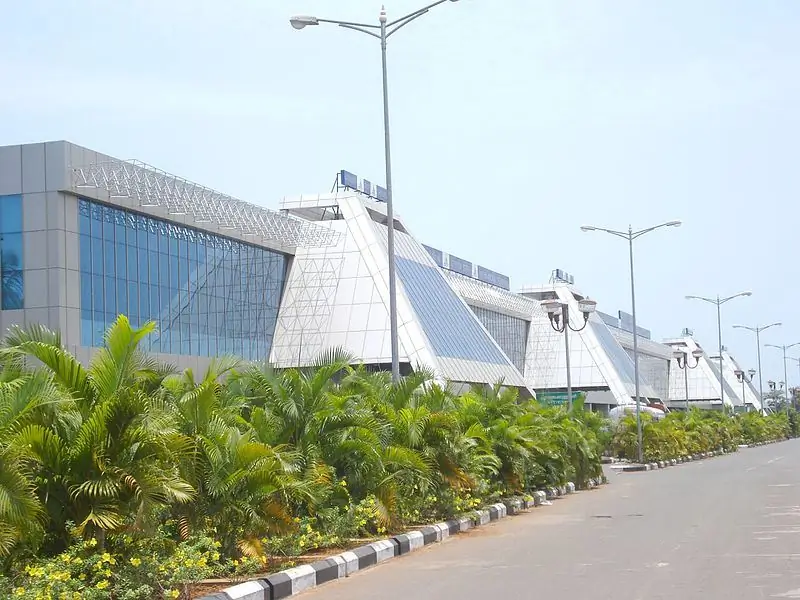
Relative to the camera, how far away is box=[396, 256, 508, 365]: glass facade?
187 feet

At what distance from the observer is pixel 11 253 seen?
4059 cm

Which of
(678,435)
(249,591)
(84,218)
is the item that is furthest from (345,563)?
(678,435)

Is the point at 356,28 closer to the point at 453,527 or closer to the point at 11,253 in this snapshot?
the point at 453,527

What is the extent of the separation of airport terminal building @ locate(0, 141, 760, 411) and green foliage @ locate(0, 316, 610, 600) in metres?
13.6

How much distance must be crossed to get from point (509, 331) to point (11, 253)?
57.7m

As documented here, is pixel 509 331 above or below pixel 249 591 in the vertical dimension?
above

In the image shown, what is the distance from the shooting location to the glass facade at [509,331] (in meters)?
87.9

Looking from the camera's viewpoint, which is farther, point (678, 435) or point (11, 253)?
point (678, 435)

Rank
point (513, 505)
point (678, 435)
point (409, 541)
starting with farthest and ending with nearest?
point (678, 435)
point (513, 505)
point (409, 541)

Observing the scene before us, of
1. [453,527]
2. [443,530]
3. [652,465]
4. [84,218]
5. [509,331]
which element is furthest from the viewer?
[509,331]

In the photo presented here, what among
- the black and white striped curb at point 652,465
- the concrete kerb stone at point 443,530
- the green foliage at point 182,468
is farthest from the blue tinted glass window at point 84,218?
the concrete kerb stone at point 443,530

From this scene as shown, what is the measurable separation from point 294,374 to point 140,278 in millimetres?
31547

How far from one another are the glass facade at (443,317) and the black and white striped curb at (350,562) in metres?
34.8

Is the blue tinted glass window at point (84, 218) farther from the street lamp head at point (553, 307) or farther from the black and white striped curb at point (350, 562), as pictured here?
the black and white striped curb at point (350, 562)
